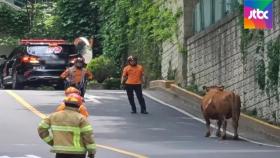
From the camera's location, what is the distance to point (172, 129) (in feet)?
59.1

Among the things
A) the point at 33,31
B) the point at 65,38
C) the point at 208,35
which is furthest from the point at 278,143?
the point at 33,31

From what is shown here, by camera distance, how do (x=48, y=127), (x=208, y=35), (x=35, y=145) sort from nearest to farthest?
(x=48, y=127) < (x=35, y=145) < (x=208, y=35)

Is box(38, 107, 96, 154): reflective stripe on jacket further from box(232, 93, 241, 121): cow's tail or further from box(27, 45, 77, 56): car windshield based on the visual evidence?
box(27, 45, 77, 56): car windshield

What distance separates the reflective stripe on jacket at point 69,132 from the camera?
859cm

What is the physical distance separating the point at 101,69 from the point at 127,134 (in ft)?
58.8

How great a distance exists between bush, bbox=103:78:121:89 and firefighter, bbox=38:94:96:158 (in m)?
24.6

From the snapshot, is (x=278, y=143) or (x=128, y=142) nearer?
(x=128, y=142)

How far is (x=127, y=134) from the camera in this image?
55.2 feet

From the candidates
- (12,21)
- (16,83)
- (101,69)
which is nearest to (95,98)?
(16,83)

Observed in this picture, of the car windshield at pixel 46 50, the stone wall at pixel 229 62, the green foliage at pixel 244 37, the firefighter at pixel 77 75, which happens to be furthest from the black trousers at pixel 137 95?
the car windshield at pixel 46 50

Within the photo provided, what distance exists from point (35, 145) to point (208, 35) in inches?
464

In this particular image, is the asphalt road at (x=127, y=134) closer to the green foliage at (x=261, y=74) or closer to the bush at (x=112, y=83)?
the green foliage at (x=261, y=74)

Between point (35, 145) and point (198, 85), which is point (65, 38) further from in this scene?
point (35, 145)

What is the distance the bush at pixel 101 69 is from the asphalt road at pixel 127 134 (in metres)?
10.5
